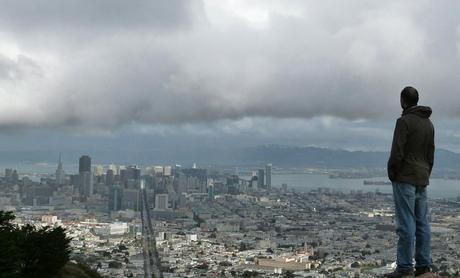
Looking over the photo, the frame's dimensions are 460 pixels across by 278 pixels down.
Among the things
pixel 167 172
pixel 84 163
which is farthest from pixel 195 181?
pixel 84 163

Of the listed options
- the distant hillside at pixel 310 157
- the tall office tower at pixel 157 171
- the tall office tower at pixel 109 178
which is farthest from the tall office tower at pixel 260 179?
the distant hillside at pixel 310 157

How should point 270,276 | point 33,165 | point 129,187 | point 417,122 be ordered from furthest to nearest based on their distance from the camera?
point 33,165 < point 129,187 < point 270,276 < point 417,122

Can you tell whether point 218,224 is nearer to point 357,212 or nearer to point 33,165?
point 357,212

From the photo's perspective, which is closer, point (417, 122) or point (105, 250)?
point (417, 122)

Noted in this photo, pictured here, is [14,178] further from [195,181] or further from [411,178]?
[411,178]

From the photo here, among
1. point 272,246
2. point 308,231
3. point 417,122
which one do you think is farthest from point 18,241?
point 308,231

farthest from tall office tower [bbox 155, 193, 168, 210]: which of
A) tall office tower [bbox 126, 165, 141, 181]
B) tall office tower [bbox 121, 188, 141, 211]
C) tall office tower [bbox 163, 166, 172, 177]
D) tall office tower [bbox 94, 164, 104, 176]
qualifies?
tall office tower [bbox 163, 166, 172, 177]

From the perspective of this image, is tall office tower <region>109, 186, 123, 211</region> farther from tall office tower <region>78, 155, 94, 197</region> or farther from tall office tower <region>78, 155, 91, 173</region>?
tall office tower <region>78, 155, 91, 173</region>

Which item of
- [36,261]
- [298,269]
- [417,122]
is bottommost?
[298,269]
